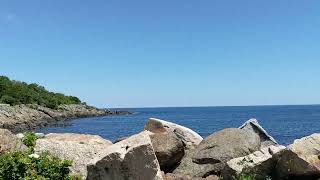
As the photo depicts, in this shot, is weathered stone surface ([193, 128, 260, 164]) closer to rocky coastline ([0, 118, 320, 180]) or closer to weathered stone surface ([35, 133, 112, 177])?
rocky coastline ([0, 118, 320, 180])

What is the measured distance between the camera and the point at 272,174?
15.0 m

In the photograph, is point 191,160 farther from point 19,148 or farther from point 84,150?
point 19,148

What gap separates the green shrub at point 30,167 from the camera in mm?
11617

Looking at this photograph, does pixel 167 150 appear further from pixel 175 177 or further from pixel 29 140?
pixel 29 140

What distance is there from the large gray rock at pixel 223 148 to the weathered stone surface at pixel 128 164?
4.79 metres

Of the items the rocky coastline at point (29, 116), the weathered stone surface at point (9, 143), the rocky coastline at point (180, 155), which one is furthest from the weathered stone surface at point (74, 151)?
the rocky coastline at point (29, 116)

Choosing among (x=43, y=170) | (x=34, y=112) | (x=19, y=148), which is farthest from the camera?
(x=34, y=112)

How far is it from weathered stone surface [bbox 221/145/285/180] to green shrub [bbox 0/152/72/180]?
4.99m

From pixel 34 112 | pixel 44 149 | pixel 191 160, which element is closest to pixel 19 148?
pixel 44 149

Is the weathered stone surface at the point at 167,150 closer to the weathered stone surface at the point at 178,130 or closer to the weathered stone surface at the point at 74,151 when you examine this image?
the weathered stone surface at the point at 178,130

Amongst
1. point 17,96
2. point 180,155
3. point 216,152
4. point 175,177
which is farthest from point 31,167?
point 17,96

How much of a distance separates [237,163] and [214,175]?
1.94 meters

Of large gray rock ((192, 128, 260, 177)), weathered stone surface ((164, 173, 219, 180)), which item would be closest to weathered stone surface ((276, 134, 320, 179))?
weathered stone surface ((164, 173, 219, 180))

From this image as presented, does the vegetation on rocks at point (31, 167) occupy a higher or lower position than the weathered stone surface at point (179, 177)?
higher
